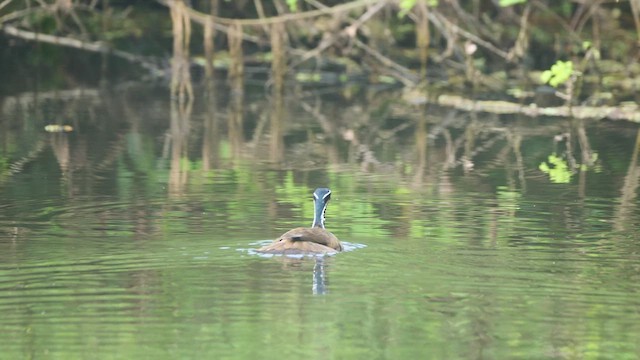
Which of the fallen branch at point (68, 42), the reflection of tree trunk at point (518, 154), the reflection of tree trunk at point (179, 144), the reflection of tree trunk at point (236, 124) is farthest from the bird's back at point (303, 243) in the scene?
the fallen branch at point (68, 42)

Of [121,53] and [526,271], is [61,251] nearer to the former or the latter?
[526,271]

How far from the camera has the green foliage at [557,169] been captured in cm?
1658

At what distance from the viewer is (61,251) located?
38.2 ft

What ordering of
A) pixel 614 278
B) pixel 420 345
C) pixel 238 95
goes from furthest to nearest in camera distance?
pixel 238 95 → pixel 614 278 → pixel 420 345

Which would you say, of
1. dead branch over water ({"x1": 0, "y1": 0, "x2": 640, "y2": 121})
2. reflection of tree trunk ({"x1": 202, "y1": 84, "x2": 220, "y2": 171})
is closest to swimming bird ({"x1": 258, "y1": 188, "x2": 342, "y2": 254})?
reflection of tree trunk ({"x1": 202, "y1": 84, "x2": 220, "y2": 171})

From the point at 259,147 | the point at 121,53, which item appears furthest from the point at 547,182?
the point at 121,53

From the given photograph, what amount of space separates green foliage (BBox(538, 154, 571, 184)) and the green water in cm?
7

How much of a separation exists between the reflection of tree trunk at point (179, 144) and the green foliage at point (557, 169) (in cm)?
366

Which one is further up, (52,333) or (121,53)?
(121,53)

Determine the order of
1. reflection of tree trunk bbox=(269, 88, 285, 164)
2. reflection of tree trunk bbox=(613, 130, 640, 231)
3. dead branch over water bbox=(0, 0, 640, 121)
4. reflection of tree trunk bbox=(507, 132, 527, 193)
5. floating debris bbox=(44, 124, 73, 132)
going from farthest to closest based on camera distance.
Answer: dead branch over water bbox=(0, 0, 640, 121) < floating debris bbox=(44, 124, 73, 132) < reflection of tree trunk bbox=(269, 88, 285, 164) < reflection of tree trunk bbox=(507, 132, 527, 193) < reflection of tree trunk bbox=(613, 130, 640, 231)

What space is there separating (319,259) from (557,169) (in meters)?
6.79

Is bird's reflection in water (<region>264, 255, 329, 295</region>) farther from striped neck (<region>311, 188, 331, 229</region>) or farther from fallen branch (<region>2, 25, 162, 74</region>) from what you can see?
fallen branch (<region>2, 25, 162, 74</region>)

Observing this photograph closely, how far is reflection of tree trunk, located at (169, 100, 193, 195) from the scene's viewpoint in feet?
52.7

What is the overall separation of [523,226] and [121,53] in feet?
62.0
